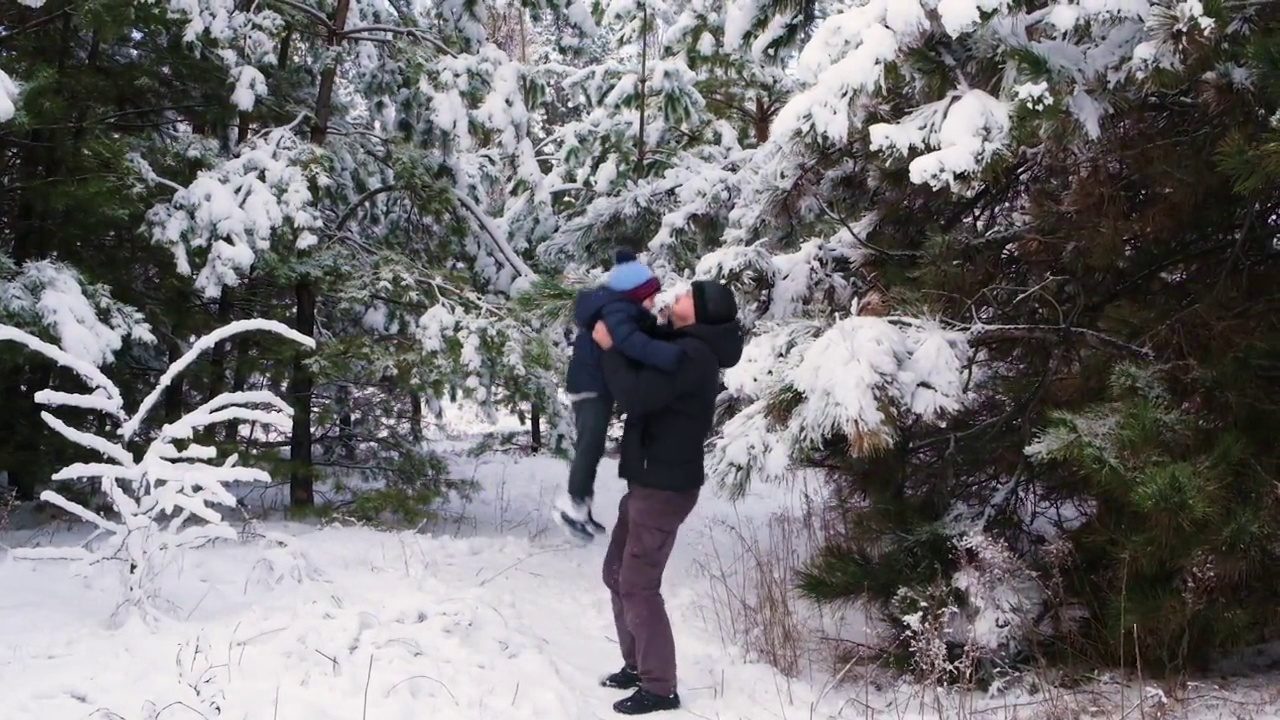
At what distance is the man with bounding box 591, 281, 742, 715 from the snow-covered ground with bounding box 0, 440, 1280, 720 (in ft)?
0.89

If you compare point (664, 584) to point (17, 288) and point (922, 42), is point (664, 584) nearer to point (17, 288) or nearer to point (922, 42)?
point (922, 42)

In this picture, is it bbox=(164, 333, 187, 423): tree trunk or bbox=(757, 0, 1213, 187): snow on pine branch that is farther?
bbox=(164, 333, 187, 423): tree trunk

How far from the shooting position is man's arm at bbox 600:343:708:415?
11.2 feet

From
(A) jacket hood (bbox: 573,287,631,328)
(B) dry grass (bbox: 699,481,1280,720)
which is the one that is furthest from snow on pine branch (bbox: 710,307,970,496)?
(B) dry grass (bbox: 699,481,1280,720)

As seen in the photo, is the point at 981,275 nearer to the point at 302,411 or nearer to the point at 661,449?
the point at 661,449

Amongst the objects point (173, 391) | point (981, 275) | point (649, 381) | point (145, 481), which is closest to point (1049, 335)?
point (981, 275)

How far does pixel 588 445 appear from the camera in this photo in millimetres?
3740

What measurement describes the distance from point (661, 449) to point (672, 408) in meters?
0.17

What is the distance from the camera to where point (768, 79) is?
9305mm

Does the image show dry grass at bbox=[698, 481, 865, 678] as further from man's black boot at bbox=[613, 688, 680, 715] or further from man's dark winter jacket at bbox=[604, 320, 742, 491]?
man's dark winter jacket at bbox=[604, 320, 742, 491]

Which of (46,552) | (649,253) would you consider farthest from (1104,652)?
(46,552)

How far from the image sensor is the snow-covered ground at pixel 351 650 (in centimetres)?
334

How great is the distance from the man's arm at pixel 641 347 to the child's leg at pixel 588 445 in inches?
15.6

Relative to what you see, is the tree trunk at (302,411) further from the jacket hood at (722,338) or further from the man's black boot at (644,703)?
the jacket hood at (722,338)
